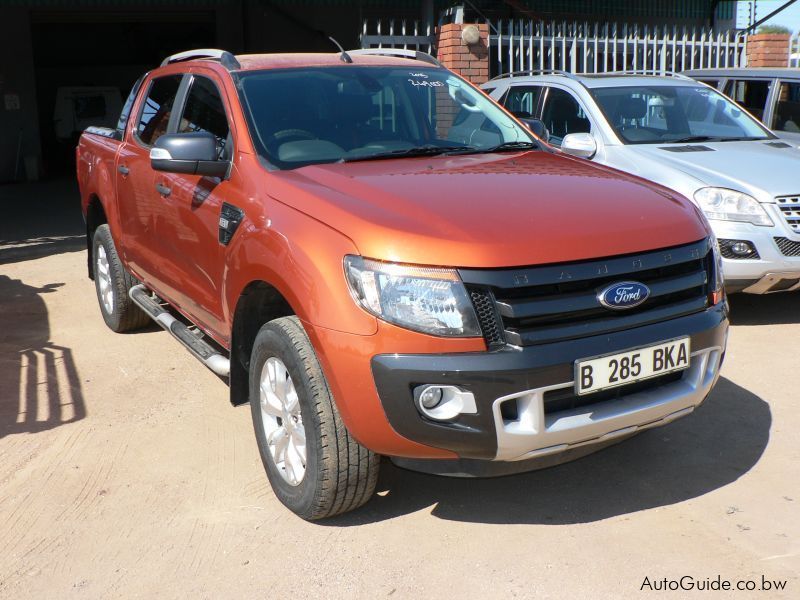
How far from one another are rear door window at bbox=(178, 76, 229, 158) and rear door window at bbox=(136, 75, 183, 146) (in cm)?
28

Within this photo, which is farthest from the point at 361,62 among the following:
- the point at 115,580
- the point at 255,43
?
the point at 255,43

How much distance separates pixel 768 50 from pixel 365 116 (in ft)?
36.1

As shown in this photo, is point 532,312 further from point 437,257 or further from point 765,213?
point 765,213

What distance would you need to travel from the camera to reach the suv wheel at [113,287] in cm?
582

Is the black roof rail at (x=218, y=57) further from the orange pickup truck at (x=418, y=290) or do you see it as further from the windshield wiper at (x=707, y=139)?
the windshield wiper at (x=707, y=139)

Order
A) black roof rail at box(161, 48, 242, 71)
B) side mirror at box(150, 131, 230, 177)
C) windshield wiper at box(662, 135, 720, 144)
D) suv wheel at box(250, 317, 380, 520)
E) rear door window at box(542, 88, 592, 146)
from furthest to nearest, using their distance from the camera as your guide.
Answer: rear door window at box(542, 88, 592, 146) → windshield wiper at box(662, 135, 720, 144) → black roof rail at box(161, 48, 242, 71) → side mirror at box(150, 131, 230, 177) → suv wheel at box(250, 317, 380, 520)

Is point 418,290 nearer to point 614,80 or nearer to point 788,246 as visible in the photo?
point 788,246

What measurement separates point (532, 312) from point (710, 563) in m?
1.07

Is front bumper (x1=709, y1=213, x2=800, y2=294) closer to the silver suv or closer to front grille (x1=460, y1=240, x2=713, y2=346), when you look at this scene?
front grille (x1=460, y1=240, x2=713, y2=346)

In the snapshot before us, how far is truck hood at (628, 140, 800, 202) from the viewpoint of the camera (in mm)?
5828

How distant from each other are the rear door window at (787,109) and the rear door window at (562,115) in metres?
2.66

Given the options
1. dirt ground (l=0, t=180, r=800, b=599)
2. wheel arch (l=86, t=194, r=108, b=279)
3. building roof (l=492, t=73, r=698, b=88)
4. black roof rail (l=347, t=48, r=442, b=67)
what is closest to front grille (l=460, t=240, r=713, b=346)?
dirt ground (l=0, t=180, r=800, b=599)

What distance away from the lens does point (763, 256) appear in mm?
5691

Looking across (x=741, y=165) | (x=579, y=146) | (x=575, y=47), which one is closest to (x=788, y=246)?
(x=741, y=165)
